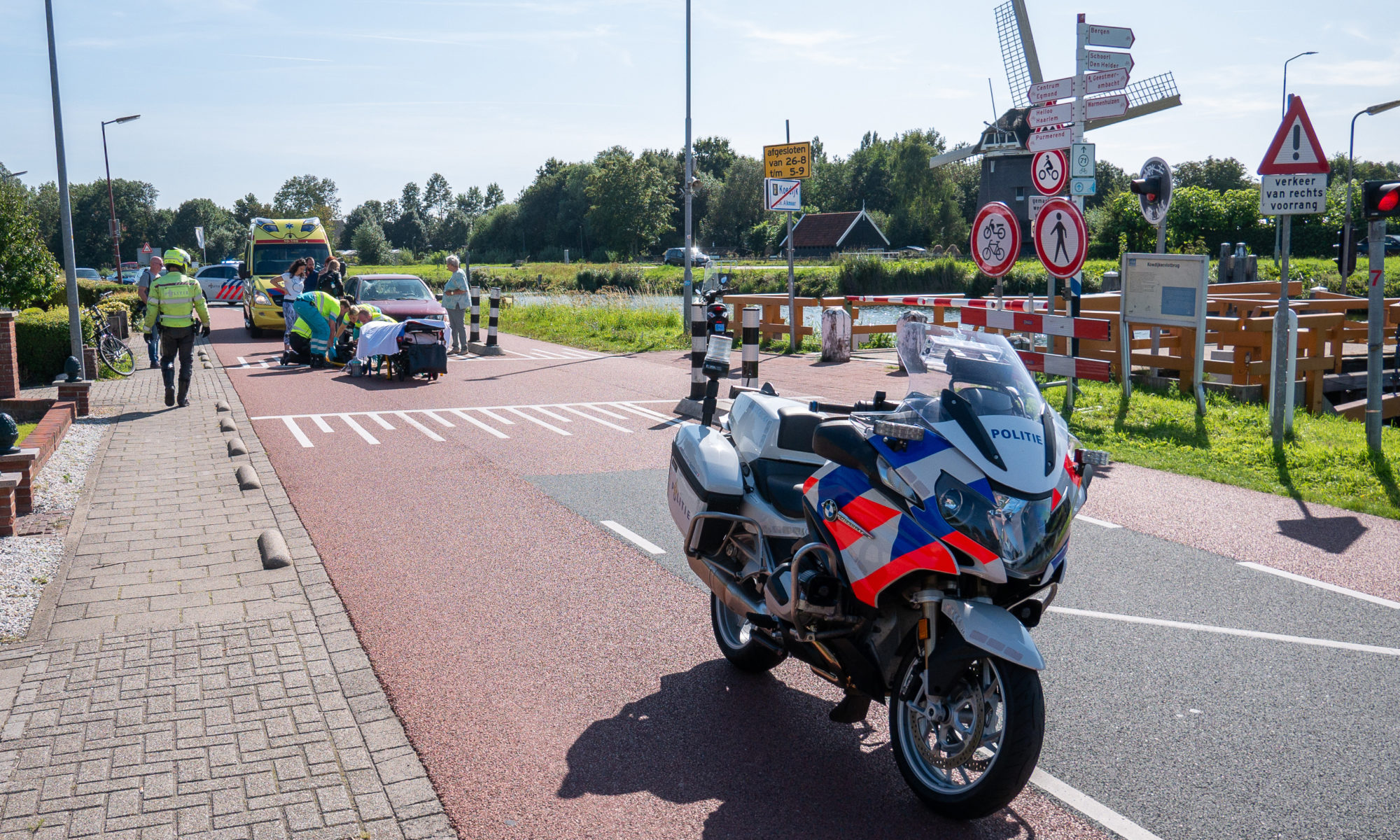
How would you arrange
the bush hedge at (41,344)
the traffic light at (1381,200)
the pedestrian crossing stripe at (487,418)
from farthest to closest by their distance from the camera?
the bush hedge at (41,344), the pedestrian crossing stripe at (487,418), the traffic light at (1381,200)

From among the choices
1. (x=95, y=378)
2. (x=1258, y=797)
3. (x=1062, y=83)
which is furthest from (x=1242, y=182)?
(x=1258, y=797)

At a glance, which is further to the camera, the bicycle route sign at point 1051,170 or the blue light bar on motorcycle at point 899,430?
the bicycle route sign at point 1051,170

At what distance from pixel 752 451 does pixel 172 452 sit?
292 inches

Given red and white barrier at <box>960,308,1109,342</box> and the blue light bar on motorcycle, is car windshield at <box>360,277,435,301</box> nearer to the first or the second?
red and white barrier at <box>960,308,1109,342</box>

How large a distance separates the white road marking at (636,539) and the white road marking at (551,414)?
470 centimetres

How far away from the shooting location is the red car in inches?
762

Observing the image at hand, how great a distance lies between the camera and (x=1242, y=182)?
82250 mm

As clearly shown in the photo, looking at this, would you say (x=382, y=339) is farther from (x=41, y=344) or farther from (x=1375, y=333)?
(x=1375, y=333)

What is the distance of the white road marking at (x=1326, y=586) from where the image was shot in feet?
18.3

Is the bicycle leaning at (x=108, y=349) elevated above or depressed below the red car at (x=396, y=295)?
below

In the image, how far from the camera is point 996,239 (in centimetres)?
1223

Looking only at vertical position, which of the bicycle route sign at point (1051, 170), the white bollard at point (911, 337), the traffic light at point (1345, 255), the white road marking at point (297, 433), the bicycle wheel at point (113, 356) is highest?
the bicycle route sign at point (1051, 170)

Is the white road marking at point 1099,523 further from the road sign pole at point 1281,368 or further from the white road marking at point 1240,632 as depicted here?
the road sign pole at point 1281,368

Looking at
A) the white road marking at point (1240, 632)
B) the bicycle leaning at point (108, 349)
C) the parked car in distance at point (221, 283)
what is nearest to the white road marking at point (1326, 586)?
the white road marking at point (1240, 632)
